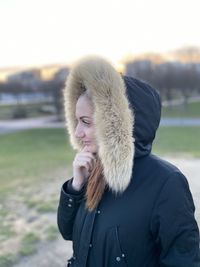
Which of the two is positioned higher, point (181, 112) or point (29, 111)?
point (29, 111)

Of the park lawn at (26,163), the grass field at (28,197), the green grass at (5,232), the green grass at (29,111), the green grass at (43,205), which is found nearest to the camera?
the grass field at (28,197)

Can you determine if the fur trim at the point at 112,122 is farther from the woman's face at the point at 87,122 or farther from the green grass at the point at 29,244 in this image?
the green grass at the point at 29,244

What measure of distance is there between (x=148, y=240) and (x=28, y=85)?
114 feet

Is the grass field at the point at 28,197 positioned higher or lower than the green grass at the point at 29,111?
higher

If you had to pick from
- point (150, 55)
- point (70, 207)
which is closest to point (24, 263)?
point (70, 207)

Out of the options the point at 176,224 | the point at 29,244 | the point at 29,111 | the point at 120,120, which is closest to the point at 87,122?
the point at 120,120

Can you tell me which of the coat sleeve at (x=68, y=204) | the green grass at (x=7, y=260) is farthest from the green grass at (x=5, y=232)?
the coat sleeve at (x=68, y=204)

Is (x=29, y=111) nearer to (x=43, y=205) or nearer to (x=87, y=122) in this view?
(x=43, y=205)

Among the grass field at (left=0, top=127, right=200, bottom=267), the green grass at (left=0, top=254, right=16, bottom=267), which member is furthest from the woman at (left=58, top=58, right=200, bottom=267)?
the grass field at (left=0, top=127, right=200, bottom=267)

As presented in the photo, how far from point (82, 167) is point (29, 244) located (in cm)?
272

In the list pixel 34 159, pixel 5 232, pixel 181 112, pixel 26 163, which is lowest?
pixel 181 112

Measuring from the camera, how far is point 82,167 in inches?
65.4

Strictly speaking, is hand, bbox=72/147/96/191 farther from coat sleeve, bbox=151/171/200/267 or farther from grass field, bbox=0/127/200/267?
grass field, bbox=0/127/200/267

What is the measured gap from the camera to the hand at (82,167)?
1.63 m
